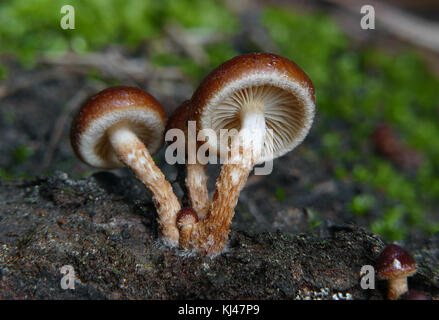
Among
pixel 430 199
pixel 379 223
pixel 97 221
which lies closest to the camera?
pixel 97 221

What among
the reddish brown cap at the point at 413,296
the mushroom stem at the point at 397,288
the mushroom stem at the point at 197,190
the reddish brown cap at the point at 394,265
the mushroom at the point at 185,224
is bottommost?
the reddish brown cap at the point at 413,296

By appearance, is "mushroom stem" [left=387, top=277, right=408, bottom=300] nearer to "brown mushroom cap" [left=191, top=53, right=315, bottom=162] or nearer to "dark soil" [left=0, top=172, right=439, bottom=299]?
"dark soil" [left=0, top=172, right=439, bottom=299]

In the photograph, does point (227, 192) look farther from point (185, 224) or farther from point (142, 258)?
point (142, 258)

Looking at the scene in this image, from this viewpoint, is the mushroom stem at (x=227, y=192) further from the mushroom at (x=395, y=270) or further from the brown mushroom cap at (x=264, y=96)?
the mushroom at (x=395, y=270)

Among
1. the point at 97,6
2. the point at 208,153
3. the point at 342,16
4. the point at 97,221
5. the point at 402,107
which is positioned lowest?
the point at 97,221

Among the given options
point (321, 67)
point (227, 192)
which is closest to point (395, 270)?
point (227, 192)

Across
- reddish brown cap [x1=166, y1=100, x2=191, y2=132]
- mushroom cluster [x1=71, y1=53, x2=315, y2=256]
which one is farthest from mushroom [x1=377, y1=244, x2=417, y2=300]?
reddish brown cap [x1=166, y1=100, x2=191, y2=132]

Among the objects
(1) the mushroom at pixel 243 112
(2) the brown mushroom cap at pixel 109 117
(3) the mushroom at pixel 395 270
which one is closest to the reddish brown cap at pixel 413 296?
(3) the mushroom at pixel 395 270
